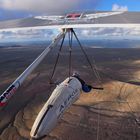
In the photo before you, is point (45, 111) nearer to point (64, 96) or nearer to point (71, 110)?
point (64, 96)

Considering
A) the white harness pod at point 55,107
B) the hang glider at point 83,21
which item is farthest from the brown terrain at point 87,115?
the white harness pod at point 55,107

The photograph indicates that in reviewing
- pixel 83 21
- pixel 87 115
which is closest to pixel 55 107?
pixel 83 21

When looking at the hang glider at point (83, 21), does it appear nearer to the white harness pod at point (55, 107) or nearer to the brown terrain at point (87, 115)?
the white harness pod at point (55, 107)

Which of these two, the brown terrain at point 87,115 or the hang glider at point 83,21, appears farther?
the brown terrain at point 87,115

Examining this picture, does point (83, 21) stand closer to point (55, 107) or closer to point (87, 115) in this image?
point (55, 107)

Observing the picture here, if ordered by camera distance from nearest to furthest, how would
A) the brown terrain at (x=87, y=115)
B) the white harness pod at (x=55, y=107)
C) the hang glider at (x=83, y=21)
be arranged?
the white harness pod at (x=55, y=107) → the hang glider at (x=83, y=21) → the brown terrain at (x=87, y=115)

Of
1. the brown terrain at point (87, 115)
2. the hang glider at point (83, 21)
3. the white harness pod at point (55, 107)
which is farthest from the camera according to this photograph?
the brown terrain at point (87, 115)

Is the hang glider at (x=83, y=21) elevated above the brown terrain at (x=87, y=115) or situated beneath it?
elevated above
